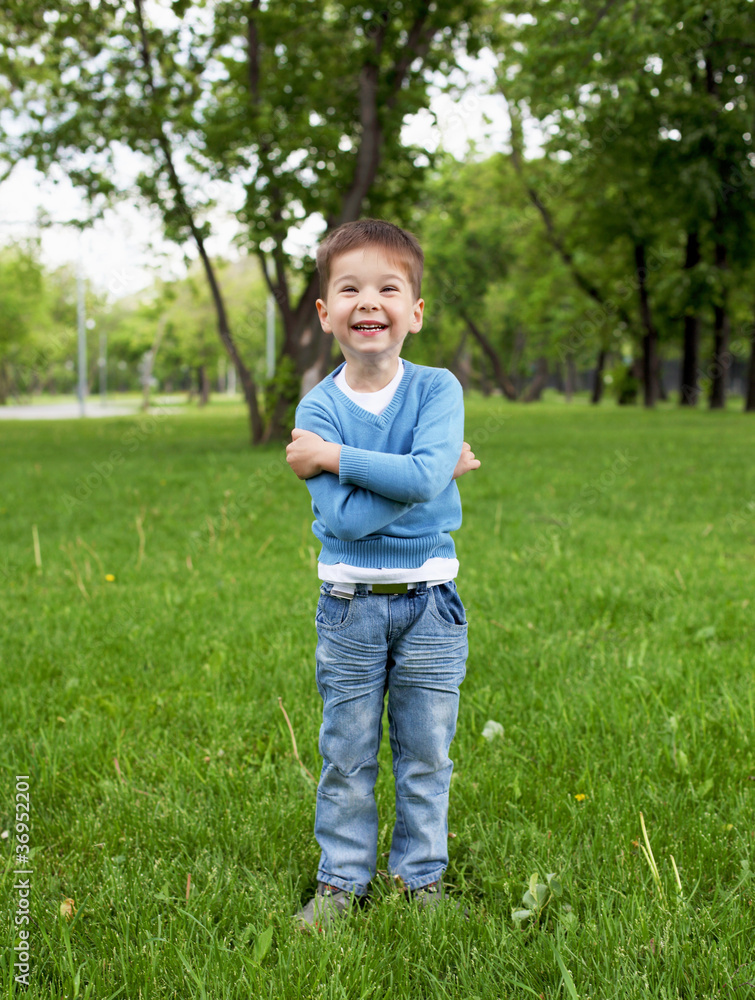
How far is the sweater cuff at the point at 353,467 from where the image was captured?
1.80 meters

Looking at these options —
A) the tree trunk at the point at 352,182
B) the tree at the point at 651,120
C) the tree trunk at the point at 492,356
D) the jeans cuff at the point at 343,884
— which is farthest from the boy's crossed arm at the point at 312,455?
the tree trunk at the point at 492,356

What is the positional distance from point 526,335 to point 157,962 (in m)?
60.4

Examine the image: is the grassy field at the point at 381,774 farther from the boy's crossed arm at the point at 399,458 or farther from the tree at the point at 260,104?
the tree at the point at 260,104

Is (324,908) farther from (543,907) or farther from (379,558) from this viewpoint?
(379,558)

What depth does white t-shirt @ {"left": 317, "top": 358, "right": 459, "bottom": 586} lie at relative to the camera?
1.95 m

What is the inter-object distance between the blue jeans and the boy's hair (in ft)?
2.57

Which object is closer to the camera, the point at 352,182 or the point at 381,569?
the point at 381,569

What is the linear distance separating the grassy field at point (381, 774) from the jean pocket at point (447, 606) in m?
0.74
